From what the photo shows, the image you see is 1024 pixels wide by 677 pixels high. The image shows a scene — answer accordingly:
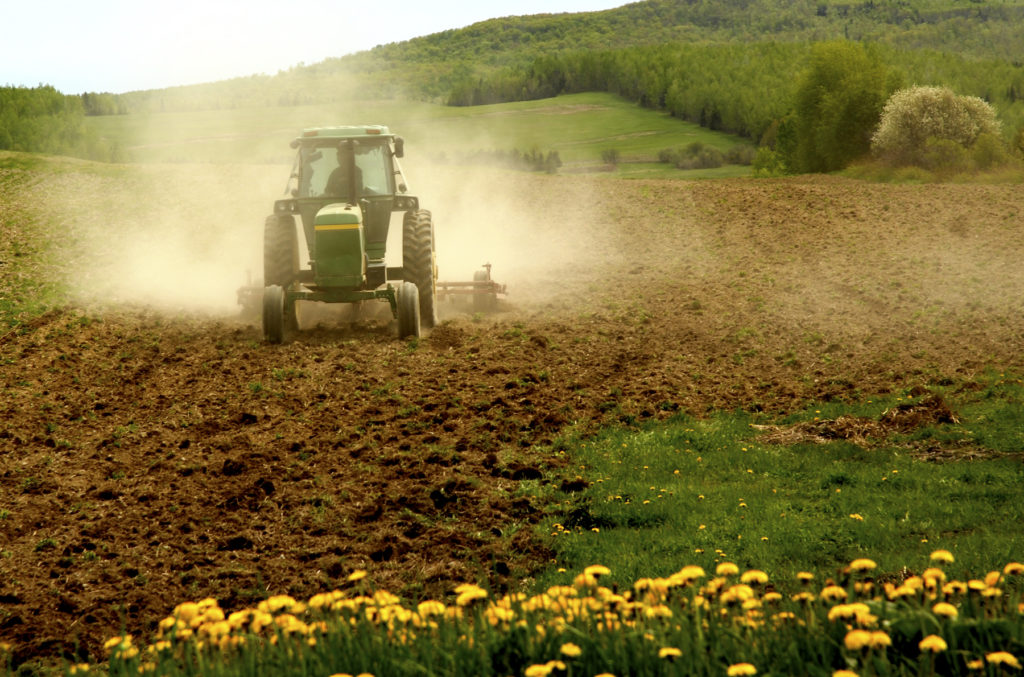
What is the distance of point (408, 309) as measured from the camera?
48.6 feet

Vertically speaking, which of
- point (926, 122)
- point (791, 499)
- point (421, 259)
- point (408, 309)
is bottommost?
point (791, 499)

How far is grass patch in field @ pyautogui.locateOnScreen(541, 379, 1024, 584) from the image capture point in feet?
24.5

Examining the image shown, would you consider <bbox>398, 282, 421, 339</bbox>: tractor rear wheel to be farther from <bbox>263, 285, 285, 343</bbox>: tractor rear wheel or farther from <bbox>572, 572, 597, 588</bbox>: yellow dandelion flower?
<bbox>572, 572, 597, 588</bbox>: yellow dandelion flower

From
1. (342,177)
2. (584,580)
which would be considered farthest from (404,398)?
(584,580)

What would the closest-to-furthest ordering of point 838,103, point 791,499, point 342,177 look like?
point 791,499 → point 342,177 → point 838,103

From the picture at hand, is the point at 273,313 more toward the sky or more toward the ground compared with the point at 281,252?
more toward the ground

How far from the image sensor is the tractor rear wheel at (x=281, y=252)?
49.8 feet

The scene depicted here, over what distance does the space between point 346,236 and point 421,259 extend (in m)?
1.56

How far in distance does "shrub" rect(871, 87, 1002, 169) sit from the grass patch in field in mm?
33208

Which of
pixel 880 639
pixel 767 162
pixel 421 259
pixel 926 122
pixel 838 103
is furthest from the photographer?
pixel 767 162

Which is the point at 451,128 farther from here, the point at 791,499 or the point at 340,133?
the point at 791,499

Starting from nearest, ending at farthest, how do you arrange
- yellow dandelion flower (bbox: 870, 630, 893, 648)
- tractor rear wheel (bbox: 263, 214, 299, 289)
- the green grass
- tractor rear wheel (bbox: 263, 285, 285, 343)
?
yellow dandelion flower (bbox: 870, 630, 893, 648) → tractor rear wheel (bbox: 263, 285, 285, 343) → tractor rear wheel (bbox: 263, 214, 299, 289) → the green grass

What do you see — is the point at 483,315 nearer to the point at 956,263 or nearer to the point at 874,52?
the point at 956,263

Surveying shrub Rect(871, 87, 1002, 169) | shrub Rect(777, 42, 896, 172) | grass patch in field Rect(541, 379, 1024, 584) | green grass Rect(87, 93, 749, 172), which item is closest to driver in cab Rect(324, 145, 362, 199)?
grass patch in field Rect(541, 379, 1024, 584)
